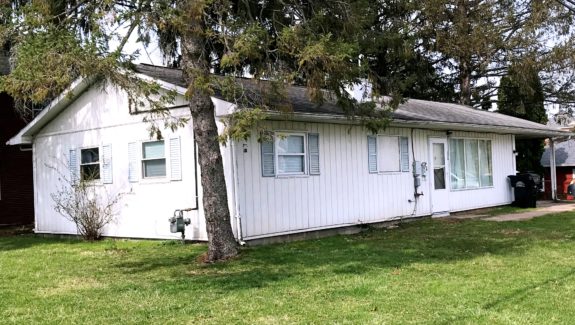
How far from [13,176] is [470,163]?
14238mm

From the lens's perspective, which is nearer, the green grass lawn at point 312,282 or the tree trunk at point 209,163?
the green grass lawn at point 312,282

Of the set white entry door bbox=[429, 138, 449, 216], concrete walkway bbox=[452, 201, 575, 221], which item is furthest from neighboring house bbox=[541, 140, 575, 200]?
white entry door bbox=[429, 138, 449, 216]

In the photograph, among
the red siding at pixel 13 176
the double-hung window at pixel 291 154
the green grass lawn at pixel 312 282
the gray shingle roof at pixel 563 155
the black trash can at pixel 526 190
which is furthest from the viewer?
the gray shingle roof at pixel 563 155

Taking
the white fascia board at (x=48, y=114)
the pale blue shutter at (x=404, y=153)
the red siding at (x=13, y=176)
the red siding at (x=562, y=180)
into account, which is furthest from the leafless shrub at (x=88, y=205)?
the red siding at (x=562, y=180)

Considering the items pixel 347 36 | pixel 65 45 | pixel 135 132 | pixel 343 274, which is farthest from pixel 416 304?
pixel 135 132

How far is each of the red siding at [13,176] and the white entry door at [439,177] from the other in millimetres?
12505

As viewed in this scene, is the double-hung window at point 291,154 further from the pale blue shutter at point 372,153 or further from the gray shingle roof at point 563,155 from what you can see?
the gray shingle roof at point 563,155

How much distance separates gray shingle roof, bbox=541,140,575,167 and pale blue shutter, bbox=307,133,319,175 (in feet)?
67.0

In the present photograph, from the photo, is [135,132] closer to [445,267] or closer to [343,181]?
[343,181]

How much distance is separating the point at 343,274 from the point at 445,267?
1.53 meters

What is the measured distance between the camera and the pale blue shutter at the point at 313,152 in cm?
1295

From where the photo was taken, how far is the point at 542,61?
24938mm

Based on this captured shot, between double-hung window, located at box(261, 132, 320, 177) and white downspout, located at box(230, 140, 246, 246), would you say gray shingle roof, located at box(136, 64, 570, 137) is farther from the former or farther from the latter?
white downspout, located at box(230, 140, 246, 246)

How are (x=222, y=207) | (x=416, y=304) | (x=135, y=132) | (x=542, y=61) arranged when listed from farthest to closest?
(x=542, y=61) < (x=135, y=132) < (x=222, y=207) < (x=416, y=304)
